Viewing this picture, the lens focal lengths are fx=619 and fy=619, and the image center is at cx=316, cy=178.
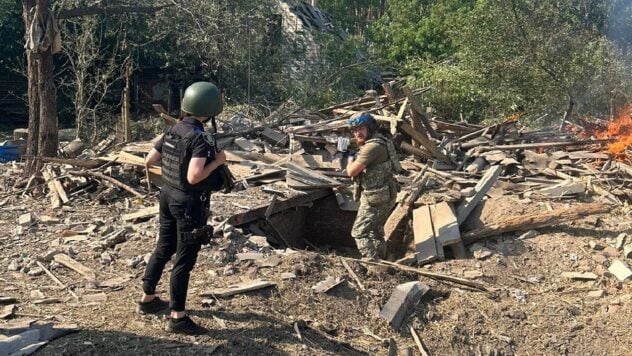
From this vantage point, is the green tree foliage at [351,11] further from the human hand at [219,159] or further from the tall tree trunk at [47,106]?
the human hand at [219,159]

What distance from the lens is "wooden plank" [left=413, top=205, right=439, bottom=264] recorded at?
24.5 feet

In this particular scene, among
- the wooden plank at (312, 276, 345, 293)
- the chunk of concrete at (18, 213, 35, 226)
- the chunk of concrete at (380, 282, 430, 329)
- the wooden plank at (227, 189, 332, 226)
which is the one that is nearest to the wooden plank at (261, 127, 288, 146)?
the wooden plank at (227, 189, 332, 226)

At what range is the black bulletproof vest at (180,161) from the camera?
4371 millimetres

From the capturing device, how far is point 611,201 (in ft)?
28.3

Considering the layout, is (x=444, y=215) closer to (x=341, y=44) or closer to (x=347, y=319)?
(x=347, y=319)

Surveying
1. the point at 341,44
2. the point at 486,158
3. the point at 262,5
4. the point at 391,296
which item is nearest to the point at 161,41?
the point at 262,5

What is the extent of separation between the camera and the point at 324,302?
5727 mm

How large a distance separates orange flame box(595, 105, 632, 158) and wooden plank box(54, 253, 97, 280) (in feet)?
27.0

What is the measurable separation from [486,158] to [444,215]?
2.62 m

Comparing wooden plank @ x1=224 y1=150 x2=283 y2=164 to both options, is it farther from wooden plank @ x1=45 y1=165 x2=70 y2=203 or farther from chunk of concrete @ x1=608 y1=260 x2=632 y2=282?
chunk of concrete @ x1=608 y1=260 x2=632 y2=282

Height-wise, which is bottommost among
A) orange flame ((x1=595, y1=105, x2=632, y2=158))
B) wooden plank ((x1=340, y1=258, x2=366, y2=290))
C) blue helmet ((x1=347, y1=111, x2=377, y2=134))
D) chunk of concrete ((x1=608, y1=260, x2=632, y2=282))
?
chunk of concrete ((x1=608, y1=260, x2=632, y2=282))

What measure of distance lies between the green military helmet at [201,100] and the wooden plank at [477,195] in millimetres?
4554

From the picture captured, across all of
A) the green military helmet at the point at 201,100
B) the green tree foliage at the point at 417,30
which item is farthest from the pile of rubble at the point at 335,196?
Result: the green tree foliage at the point at 417,30

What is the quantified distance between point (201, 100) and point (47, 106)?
6110mm
